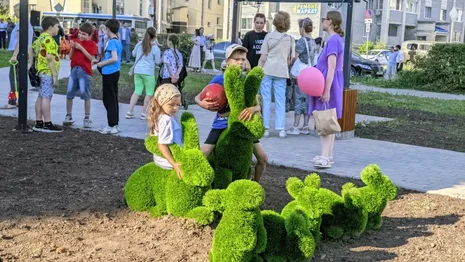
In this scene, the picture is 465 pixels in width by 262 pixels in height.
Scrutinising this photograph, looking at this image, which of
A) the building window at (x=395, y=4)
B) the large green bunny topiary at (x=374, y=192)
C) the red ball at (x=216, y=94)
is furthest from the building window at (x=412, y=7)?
the red ball at (x=216, y=94)

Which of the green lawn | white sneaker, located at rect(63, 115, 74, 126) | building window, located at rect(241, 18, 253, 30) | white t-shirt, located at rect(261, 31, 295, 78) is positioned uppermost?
building window, located at rect(241, 18, 253, 30)

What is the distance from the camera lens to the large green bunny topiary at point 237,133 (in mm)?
4773

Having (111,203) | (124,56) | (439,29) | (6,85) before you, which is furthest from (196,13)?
(111,203)

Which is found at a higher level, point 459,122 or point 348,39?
point 348,39

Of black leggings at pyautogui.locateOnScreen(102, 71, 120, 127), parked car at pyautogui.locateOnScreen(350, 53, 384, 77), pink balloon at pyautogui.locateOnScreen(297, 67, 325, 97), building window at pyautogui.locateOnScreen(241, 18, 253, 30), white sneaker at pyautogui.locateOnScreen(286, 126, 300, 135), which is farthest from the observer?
building window at pyautogui.locateOnScreen(241, 18, 253, 30)

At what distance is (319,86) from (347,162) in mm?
1383

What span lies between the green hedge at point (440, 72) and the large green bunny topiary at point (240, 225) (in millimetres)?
21332

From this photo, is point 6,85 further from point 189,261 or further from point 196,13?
point 196,13

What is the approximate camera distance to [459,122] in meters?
13.5

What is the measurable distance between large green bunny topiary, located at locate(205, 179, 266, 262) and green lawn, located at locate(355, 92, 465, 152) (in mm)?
6767

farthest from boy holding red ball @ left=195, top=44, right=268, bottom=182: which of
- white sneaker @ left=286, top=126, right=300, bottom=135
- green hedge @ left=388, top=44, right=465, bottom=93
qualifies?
green hedge @ left=388, top=44, right=465, bottom=93

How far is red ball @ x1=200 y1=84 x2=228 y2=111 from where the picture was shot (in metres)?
5.04

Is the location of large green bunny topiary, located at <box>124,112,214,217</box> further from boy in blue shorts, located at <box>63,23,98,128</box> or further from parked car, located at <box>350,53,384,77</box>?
parked car, located at <box>350,53,384,77</box>

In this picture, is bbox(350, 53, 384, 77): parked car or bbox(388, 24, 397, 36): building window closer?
bbox(350, 53, 384, 77): parked car
